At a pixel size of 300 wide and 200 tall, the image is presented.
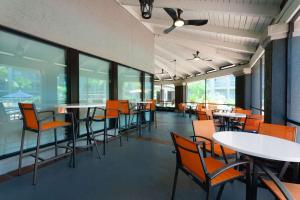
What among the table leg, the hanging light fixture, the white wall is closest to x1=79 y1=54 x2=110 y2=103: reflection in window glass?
the white wall

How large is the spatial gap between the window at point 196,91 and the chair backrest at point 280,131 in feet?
31.6

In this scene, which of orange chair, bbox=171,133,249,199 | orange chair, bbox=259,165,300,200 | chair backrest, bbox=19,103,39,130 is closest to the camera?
orange chair, bbox=259,165,300,200

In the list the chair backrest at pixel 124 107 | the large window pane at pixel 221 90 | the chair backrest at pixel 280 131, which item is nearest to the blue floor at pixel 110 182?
the chair backrest at pixel 280 131

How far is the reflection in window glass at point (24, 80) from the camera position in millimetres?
2436

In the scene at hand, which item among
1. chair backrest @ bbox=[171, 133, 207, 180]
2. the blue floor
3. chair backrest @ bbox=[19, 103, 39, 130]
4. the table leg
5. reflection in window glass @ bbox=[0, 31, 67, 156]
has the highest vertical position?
reflection in window glass @ bbox=[0, 31, 67, 156]

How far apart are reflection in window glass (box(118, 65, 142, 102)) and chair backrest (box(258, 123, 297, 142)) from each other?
12.7 feet

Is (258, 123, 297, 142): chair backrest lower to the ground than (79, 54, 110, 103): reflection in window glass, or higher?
lower

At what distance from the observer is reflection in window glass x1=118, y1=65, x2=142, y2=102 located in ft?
17.1

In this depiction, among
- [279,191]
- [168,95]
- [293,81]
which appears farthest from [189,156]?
[168,95]

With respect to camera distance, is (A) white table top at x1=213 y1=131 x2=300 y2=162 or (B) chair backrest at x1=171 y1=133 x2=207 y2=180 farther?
(B) chair backrest at x1=171 y1=133 x2=207 y2=180

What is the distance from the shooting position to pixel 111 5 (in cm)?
459

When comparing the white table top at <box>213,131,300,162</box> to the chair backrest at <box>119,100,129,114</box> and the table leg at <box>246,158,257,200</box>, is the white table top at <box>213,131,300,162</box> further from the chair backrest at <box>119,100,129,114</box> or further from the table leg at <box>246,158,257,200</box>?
the chair backrest at <box>119,100,129,114</box>

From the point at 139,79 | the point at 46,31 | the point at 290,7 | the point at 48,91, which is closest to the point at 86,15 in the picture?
the point at 46,31

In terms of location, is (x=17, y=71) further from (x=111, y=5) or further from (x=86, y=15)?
(x=111, y=5)
